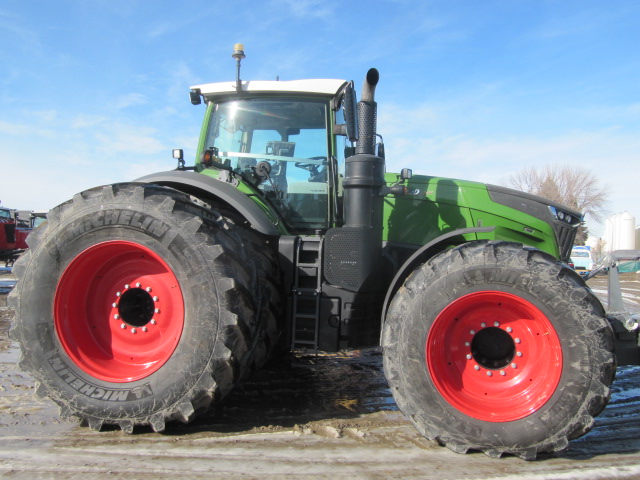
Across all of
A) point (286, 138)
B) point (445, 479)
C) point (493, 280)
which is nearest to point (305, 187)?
point (286, 138)

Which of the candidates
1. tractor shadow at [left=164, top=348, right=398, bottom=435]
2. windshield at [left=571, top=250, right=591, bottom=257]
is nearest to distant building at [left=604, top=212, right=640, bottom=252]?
windshield at [left=571, top=250, right=591, bottom=257]

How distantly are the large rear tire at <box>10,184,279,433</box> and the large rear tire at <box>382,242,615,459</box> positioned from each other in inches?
39.6

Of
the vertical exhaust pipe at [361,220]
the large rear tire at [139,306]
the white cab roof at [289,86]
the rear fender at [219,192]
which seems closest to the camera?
the large rear tire at [139,306]

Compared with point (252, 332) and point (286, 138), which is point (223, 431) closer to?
point (252, 332)

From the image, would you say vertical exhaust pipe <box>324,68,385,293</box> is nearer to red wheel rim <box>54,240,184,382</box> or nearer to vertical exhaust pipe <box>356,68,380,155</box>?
vertical exhaust pipe <box>356,68,380,155</box>

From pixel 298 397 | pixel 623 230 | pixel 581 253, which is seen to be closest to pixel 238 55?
pixel 298 397

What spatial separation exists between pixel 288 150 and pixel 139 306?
5.63 ft

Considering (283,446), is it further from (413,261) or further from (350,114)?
(350,114)

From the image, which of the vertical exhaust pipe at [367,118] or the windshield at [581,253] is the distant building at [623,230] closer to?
the windshield at [581,253]

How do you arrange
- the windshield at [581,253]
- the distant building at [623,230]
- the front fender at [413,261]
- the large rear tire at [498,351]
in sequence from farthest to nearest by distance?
1. the distant building at [623,230]
2. the windshield at [581,253]
3. the front fender at [413,261]
4. the large rear tire at [498,351]

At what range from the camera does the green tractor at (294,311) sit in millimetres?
2807

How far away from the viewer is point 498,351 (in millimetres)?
3059

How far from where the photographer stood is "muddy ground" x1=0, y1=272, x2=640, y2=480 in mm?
2625

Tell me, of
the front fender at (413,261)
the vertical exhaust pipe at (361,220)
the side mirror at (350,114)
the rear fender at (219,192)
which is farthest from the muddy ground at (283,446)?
the side mirror at (350,114)
